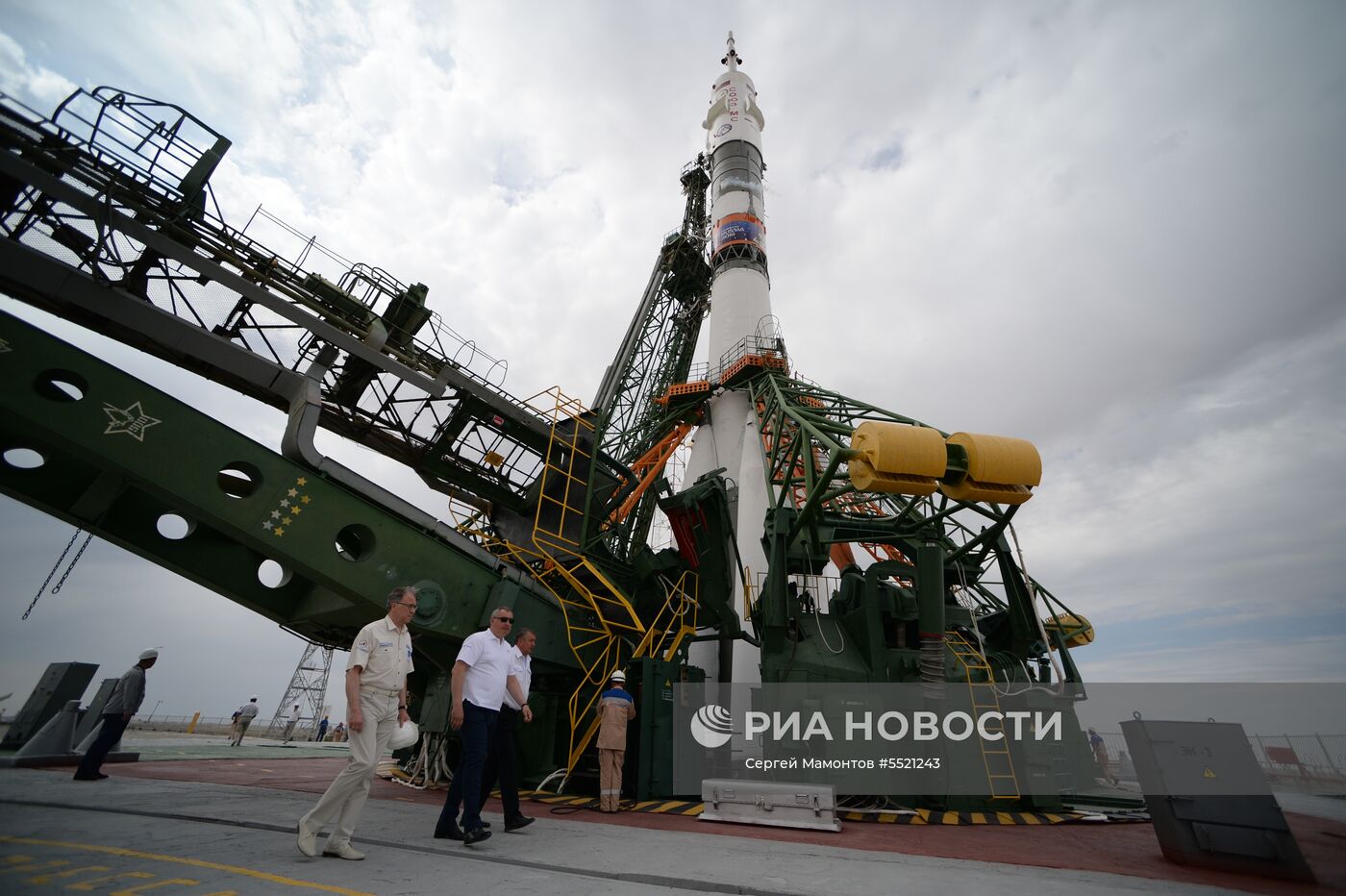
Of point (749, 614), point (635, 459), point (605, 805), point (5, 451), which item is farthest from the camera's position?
point (635, 459)

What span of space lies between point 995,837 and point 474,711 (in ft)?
16.3

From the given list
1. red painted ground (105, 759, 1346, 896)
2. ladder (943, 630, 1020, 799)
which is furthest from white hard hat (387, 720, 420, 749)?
ladder (943, 630, 1020, 799)

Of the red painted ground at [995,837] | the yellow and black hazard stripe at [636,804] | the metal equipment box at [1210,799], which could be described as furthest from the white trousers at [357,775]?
the metal equipment box at [1210,799]

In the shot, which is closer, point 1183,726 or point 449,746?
point 1183,726

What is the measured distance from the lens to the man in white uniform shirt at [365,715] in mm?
3396

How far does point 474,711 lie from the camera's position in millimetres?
4402

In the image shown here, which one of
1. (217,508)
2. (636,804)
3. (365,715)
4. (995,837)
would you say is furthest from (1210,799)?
(217,508)

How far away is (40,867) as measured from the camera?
263cm

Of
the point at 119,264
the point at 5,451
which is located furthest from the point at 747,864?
the point at 119,264

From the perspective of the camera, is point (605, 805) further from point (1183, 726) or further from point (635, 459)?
point (635, 459)

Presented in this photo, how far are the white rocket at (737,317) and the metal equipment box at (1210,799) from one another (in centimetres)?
1036

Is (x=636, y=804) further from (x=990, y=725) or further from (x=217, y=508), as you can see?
→ (x=217, y=508)

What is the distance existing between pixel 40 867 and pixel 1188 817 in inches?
258

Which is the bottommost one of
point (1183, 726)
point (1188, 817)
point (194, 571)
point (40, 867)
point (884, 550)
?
point (40, 867)
